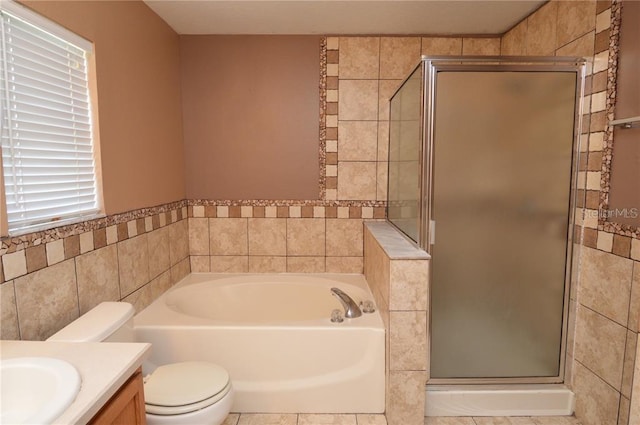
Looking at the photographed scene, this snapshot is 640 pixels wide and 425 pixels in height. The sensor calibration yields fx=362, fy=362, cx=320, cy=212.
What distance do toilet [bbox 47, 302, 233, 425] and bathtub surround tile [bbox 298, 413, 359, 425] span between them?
1.96 feet

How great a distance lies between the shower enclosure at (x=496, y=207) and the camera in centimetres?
187

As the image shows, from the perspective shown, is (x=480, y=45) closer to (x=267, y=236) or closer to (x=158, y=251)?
(x=267, y=236)

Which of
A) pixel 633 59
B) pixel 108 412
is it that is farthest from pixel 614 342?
pixel 108 412

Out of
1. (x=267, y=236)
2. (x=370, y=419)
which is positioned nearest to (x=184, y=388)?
(x=370, y=419)

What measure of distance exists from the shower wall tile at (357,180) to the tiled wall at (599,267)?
138 centimetres

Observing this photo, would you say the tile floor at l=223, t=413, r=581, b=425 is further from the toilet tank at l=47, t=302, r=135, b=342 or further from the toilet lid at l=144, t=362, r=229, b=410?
the toilet tank at l=47, t=302, r=135, b=342

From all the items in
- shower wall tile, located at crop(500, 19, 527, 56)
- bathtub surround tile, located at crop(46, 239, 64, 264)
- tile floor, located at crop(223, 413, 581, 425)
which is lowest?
tile floor, located at crop(223, 413, 581, 425)

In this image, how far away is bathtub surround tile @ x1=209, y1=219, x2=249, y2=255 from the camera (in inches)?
115

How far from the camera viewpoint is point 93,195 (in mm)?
1781

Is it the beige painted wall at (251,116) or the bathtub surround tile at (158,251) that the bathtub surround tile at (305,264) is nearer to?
the beige painted wall at (251,116)

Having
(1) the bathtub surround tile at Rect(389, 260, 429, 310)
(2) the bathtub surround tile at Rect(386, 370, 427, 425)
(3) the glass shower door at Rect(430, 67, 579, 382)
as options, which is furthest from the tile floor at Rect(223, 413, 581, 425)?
(1) the bathtub surround tile at Rect(389, 260, 429, 310)

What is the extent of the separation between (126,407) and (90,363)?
0.54 ft

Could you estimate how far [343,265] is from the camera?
297 cm

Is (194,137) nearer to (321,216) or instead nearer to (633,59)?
(321,216)
